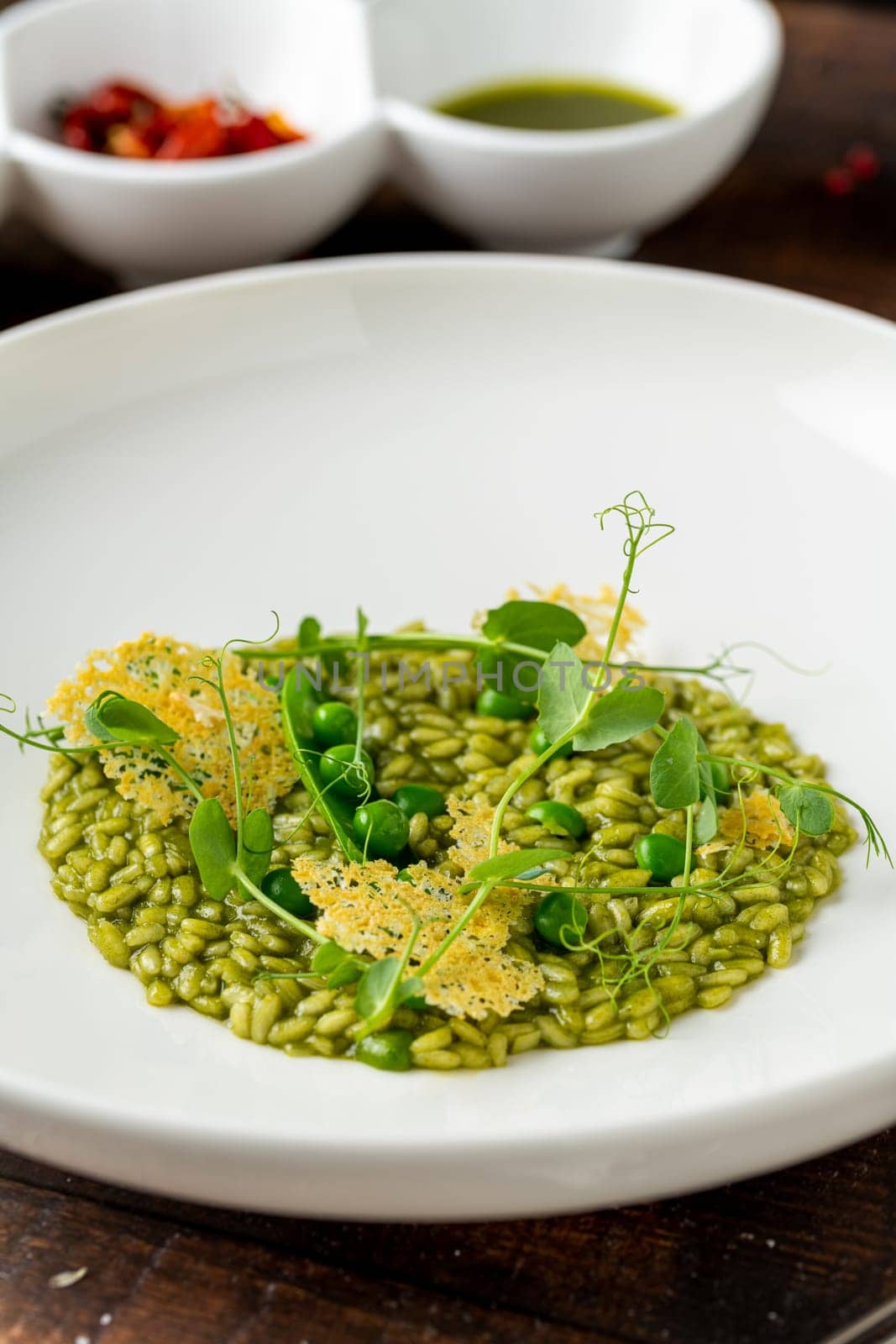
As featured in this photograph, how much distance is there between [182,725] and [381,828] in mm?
206

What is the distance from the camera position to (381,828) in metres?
1.18

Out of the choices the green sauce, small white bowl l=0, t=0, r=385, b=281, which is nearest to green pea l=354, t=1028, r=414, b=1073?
small white bowl l=0, t=0, r=385, b=281

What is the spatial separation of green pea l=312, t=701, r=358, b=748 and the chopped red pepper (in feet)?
3.35

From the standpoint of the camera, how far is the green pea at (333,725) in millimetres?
1308

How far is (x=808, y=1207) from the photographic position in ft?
3.51

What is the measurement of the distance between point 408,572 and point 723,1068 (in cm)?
71

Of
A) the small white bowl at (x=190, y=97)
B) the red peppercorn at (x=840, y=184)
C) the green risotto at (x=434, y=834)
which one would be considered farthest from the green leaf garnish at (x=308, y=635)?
the red peppercorn at (x=840, y=184)


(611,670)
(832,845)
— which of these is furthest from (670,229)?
(832,845)

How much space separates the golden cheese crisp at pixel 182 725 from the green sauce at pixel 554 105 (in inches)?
48.7

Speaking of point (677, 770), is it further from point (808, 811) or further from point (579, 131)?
point (579, 131)

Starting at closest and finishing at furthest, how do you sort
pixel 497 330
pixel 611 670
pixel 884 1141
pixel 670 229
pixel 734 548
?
pixel 884 1141 → pixel 611 670 → pixel 734 548 → pixel 497 330 → pixel 670 229

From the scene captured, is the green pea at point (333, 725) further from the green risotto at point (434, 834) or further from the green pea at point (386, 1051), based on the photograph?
the green pea at point (386, 1051)

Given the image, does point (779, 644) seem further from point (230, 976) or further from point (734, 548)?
point (230, 976)

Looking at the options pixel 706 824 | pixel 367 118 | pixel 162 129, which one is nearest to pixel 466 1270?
pixel 706 824
